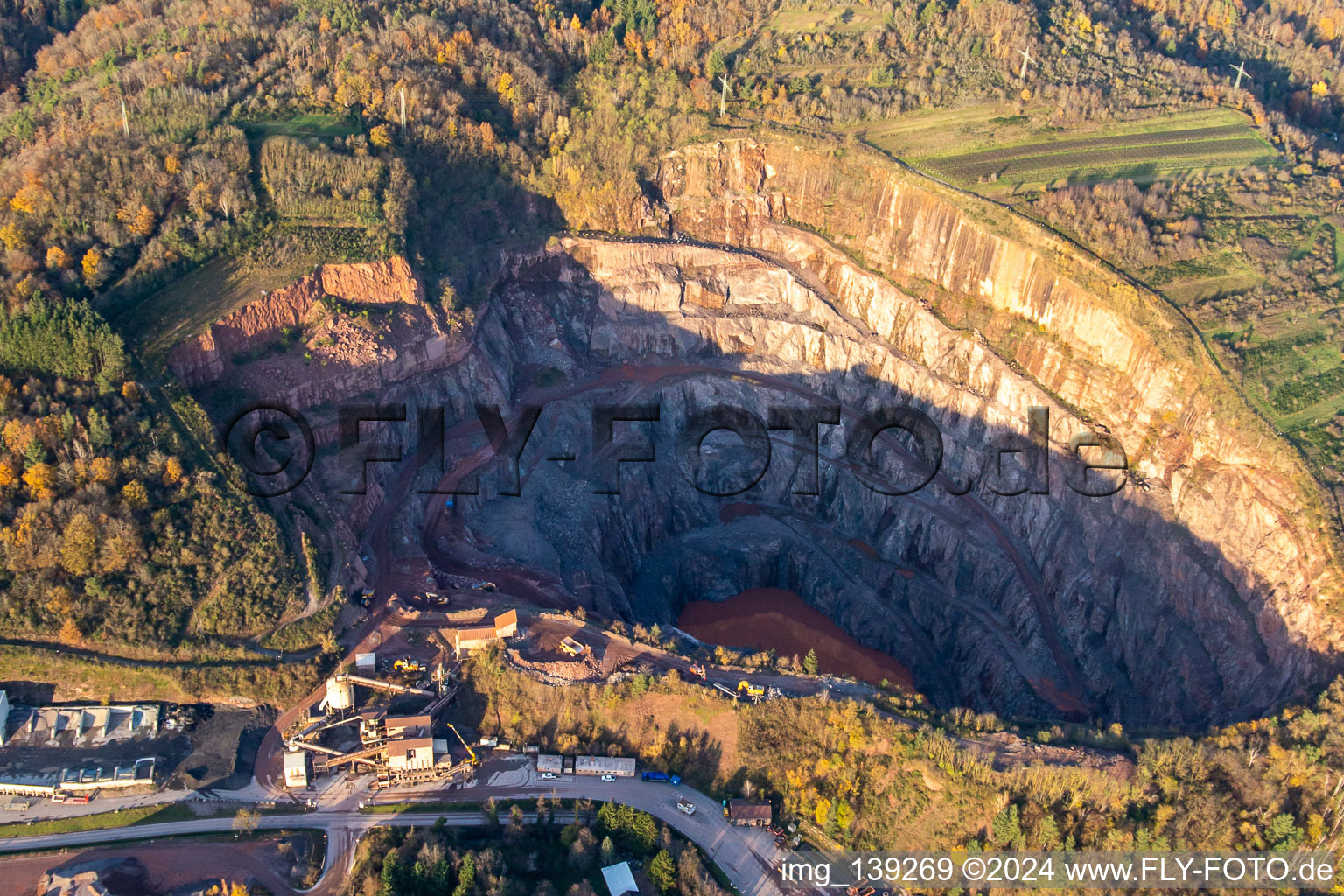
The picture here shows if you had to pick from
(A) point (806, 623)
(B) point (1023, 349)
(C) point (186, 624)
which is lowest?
(A) point (806, 623)

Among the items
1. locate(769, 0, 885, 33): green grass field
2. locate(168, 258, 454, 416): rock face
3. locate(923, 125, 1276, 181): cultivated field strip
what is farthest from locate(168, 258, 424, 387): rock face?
locate(769, 0, 885, 33): green grass field

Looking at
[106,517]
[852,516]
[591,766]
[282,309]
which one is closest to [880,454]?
[852,516]

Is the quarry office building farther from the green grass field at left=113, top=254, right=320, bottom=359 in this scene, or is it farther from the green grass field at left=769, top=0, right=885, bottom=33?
the green grass field at left=769, top=0, right=885, bottom=33

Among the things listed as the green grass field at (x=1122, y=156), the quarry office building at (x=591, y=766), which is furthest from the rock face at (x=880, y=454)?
the quarry office building at (x=591, y=766)

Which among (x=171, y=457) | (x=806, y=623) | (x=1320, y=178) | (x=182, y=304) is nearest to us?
(x=171, y=457)

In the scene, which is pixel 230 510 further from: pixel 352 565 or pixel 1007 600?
pixel 1007 600

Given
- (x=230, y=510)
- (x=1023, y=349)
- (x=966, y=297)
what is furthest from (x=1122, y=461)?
(x=230, y=510)
